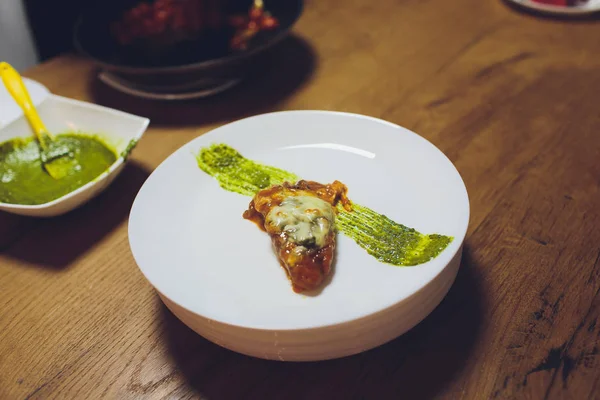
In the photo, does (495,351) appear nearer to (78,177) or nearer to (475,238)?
(475,238)

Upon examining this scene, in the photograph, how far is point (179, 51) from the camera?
5.57ft

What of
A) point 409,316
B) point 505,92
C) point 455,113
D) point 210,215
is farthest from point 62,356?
point 505,92

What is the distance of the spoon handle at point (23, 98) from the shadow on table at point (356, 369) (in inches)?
30.3

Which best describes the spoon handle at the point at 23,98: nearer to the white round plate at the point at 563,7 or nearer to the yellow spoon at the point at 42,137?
the yellow spoon at the point at 42,137

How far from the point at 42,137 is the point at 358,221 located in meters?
0.89

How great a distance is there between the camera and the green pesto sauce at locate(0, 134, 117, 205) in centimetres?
120

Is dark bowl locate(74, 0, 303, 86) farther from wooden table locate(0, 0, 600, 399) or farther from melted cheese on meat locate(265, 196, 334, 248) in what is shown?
melted cheese on meat locate(265, 196, 334, 248)

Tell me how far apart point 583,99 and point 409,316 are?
1050 millimetres

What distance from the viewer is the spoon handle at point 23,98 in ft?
4.42

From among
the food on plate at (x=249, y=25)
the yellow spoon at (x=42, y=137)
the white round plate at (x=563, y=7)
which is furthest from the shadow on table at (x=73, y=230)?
the white round plate at (x=563, y=7)

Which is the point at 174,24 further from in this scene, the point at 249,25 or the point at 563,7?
the point at 563,7

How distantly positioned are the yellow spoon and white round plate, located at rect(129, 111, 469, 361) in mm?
350

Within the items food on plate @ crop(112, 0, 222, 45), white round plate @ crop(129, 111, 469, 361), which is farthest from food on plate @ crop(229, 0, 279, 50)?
white round plate @ crop(129, 111, 469, 361)

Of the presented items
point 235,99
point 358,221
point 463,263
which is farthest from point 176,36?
point 463,263
